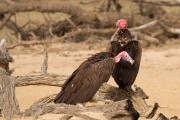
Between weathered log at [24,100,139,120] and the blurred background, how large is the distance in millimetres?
5364

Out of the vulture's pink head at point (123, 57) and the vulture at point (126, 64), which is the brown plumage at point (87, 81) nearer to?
the vulture's pink head at point (123, 57)

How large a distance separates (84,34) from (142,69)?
3.30 meters

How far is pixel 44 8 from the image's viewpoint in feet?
47.0

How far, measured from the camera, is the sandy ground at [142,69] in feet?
29.4

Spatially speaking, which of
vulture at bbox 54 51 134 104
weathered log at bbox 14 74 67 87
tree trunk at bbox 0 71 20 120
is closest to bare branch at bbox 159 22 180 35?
weathered log at bbox 14 74 67 87

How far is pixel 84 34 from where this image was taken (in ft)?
47.1

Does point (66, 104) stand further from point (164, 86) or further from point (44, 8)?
point (44, 8)

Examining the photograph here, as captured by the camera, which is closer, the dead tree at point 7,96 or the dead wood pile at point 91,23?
the dead tree at point 7,96

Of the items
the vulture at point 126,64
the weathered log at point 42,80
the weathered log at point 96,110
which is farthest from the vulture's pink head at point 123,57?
the weathered log at point 42,80

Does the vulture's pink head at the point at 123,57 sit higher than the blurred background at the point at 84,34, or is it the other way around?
the vulture's pink head at the point at 123,57

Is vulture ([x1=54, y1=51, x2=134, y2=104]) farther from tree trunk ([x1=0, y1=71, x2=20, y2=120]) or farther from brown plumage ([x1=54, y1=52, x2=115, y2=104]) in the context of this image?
tree trunk ([x1=0, y1=71, x2=20, y2=120])

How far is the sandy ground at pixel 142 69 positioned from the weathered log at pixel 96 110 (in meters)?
2.53

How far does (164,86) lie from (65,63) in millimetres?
2914

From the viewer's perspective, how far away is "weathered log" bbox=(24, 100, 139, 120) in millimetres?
4941
